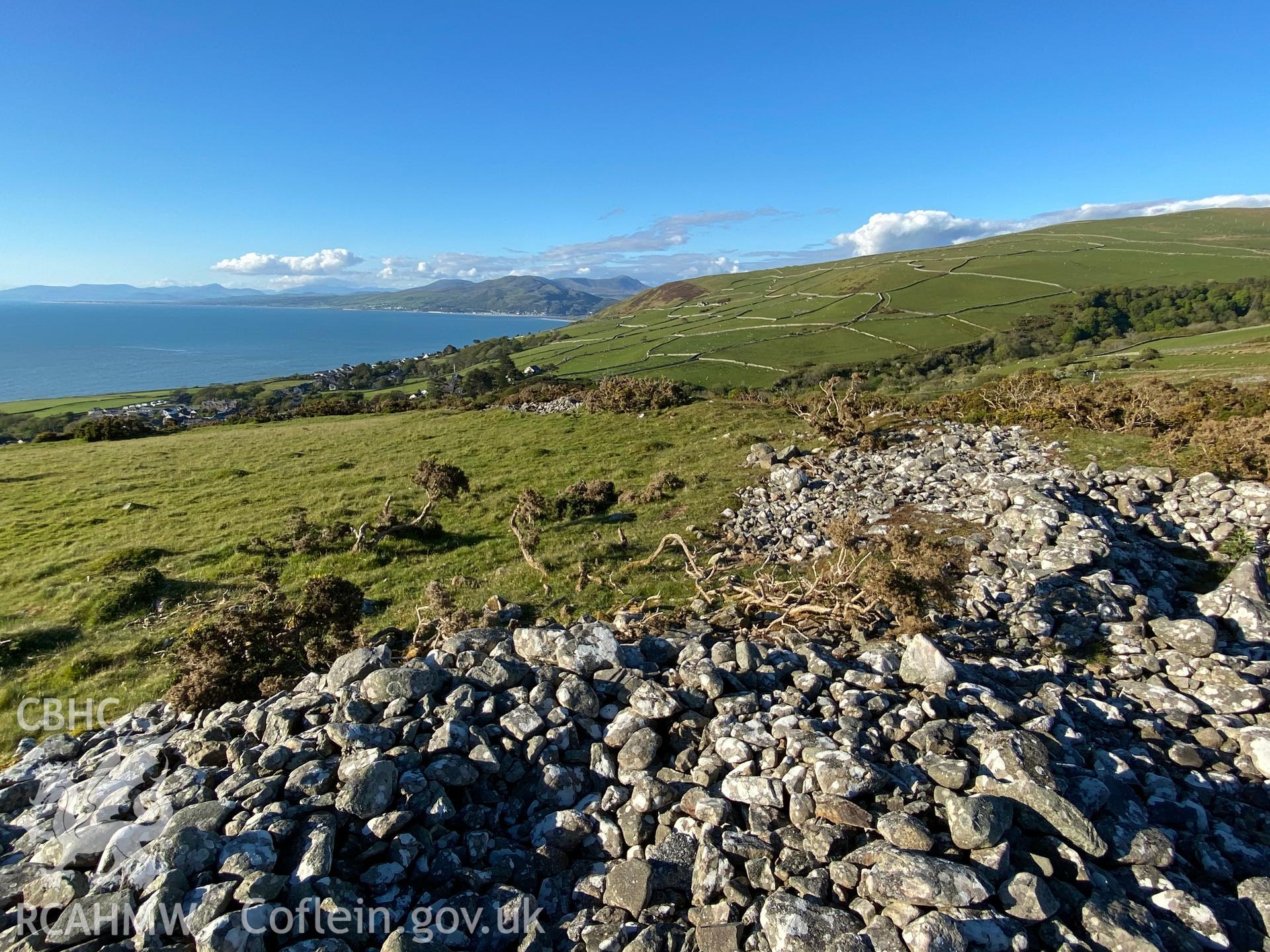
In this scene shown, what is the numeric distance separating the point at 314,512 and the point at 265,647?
11.4 m

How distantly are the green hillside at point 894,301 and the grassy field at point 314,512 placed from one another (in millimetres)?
40129

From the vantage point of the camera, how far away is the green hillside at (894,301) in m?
77.5

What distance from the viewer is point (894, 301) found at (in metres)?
103

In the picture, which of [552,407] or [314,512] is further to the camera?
[552,407]

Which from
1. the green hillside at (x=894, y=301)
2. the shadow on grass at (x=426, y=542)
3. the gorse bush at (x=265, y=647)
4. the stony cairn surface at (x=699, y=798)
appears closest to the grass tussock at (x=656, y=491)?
the shadow on grass at (x=426, y=542)

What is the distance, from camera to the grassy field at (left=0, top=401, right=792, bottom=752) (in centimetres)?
1151

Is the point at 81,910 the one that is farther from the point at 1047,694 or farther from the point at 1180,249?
the point at 1180,249

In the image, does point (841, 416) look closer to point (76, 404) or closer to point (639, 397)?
point (639, 397)

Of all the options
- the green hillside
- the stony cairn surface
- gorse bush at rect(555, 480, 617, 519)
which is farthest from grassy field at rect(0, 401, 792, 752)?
the green hillside

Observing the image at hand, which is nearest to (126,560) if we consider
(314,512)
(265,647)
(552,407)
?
(314,512)

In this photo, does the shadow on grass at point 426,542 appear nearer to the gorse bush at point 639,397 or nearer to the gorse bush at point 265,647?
the gorse bush at point 265,647

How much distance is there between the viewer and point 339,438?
33500mm

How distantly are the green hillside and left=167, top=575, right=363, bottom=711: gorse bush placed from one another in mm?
56952

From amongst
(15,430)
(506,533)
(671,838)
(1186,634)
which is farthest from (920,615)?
(15,430)
